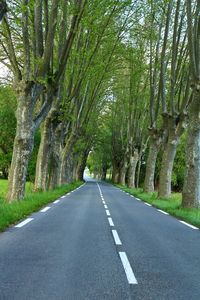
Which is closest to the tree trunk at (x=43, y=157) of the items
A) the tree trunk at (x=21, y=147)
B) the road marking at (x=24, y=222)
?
the tree trunk at (x=21, y=147)

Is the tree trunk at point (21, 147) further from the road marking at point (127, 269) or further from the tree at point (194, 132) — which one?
the road marking at point (127, 269)

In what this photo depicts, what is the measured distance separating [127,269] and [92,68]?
18.6 m

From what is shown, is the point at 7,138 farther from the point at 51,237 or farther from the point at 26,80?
the point at 51,237

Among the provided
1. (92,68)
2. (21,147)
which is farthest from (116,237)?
(92,68)

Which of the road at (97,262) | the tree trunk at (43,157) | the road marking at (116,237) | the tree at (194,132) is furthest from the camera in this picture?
the tree trunk at (43,157)

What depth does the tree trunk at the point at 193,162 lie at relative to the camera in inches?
647

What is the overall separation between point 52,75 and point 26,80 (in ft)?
5.85

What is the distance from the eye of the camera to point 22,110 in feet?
49.8

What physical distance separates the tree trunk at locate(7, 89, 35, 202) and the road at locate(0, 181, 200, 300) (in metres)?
3.97

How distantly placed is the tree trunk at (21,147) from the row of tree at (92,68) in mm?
36

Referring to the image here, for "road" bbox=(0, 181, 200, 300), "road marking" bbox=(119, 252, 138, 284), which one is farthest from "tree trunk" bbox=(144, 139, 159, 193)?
"road marking" bbox=(119, 252, 138, 284)

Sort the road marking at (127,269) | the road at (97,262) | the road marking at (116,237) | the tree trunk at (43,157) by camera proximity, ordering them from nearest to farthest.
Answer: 1. the road at (97,262)
2. the road marking at (127,269)
3. the road marking at (116,237)
4. the tree trunk at (43,157)

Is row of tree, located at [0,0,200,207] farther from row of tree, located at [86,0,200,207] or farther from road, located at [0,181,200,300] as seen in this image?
road, located at [0,181,200,300]

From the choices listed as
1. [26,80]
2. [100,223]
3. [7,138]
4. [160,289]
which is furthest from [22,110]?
[7,138]
